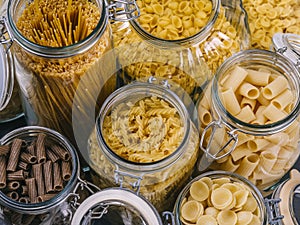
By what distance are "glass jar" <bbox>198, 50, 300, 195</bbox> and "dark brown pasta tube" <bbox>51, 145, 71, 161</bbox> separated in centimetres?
19

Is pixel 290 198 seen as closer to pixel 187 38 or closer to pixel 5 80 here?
pixel 187 38

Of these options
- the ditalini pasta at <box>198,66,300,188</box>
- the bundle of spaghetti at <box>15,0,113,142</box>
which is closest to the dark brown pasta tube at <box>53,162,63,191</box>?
the bundle of spaghetti at <box>15,0,113,142</box>

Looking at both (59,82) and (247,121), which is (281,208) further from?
(59,82)

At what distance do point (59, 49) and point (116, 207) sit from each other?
0.23 meters

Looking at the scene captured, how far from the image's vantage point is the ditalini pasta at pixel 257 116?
0.94 metres

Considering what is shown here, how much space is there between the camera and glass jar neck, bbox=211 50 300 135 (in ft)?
2.94

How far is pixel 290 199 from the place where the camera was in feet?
3.08

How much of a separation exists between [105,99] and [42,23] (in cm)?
16

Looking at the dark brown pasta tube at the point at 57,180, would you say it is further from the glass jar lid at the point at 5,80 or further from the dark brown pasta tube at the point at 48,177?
the glass jar lid at the point at 5,80

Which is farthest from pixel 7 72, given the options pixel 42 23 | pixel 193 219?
pixel 193 219

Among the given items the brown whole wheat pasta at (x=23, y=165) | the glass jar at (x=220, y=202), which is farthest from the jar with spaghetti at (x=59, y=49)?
the glass jar at (x=220, y=202)

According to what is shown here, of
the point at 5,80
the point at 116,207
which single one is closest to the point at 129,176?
the point at 116,207

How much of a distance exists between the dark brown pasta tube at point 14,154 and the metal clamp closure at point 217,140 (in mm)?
265

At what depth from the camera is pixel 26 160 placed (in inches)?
36.1
